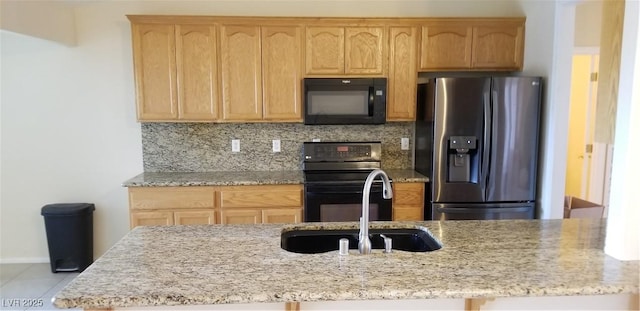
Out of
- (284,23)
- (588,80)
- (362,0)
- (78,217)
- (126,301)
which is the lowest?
(78,217)

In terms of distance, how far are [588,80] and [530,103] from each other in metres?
1.81

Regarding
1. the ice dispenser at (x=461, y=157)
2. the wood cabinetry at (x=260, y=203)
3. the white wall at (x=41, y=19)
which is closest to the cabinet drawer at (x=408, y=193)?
the ice dispenser at (x=461, y=157)

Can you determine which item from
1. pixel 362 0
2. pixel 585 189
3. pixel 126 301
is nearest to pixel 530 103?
pixel 362 0

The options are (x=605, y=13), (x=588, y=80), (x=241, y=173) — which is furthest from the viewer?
(x=588, y=80)

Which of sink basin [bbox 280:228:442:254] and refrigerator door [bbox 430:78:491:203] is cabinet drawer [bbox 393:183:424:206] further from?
sink basin [bbox 280:228:442:254]

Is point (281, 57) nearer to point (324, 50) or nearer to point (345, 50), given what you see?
point (324, 50)

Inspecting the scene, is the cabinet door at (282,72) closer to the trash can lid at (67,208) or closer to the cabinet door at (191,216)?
the cabinet door at (191,216)

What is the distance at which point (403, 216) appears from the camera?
11.0ft

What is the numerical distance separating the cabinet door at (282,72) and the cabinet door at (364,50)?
0.42 metres

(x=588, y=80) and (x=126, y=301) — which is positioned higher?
(x=588, y=80)

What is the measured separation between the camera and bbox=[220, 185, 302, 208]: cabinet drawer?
327 centimetres

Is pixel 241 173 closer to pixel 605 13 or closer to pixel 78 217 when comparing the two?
pixel 78 217

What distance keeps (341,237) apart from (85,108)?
2.93 m

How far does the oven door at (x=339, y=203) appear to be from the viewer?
3.23m
